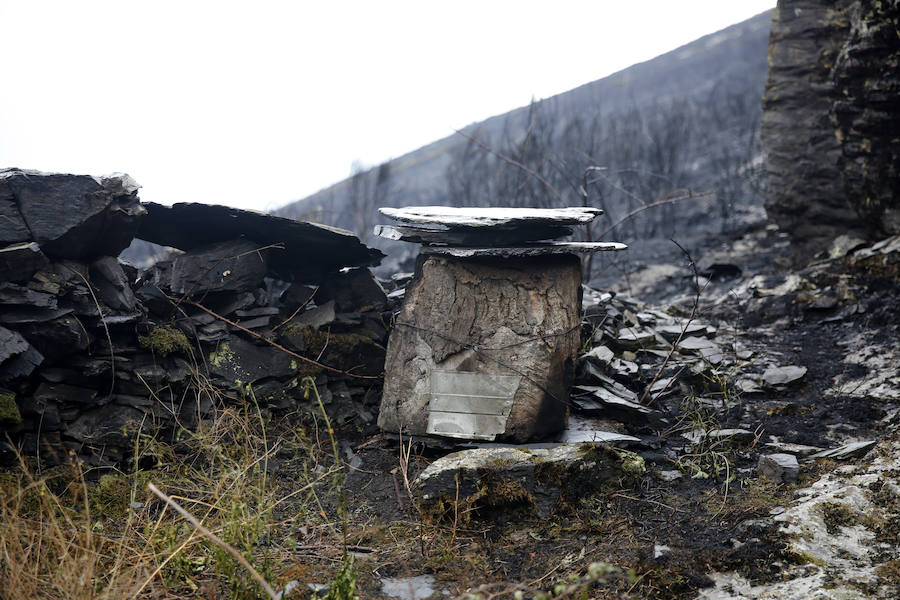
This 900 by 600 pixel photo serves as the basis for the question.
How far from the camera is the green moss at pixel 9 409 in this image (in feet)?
10.1

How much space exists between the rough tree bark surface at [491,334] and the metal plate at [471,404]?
0.13 ft

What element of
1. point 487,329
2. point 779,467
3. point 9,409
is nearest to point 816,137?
point 779,467

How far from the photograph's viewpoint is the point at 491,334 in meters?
3.88

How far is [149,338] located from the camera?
3.79m

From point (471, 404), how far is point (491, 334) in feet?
1.47

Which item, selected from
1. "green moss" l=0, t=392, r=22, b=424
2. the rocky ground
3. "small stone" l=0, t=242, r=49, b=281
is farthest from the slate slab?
"small stone" l=0, t=242, r=49, b=281

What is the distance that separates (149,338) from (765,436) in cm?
387

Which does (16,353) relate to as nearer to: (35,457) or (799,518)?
(35,457)

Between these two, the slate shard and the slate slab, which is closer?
the slate slab

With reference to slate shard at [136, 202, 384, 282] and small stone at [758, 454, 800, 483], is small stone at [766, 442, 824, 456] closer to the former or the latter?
small stone at [758, 454, 800, 483]

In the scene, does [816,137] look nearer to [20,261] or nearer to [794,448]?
[794,448]

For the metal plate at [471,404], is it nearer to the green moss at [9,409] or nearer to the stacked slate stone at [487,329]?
the stacked slate stone at [487,329]

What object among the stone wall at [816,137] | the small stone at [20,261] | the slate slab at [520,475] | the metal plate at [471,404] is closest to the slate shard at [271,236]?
the small stone at [20,261]

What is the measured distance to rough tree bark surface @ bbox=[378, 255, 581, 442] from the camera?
382 cm
